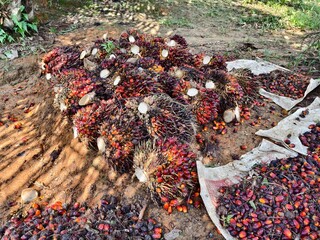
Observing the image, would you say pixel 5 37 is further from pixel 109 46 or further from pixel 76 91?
pixel 76 91

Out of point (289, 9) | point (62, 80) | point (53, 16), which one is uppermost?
point (62, 80)

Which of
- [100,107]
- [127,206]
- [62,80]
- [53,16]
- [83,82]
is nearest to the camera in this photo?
[127,206]

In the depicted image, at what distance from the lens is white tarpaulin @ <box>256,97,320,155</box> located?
3035mm

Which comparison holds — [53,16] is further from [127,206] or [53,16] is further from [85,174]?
[127,206]

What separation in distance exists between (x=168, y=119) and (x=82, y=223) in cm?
109

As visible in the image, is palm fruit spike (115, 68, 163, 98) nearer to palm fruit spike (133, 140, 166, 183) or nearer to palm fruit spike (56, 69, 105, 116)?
palm fruit spike (56, 69, 105, 116)

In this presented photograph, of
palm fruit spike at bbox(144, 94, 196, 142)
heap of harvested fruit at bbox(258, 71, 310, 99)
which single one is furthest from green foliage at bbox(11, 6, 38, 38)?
heap of harvested fruit at bbox(258, 71, 310, 99)

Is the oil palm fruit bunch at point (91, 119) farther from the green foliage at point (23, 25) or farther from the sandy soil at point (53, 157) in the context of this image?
the green foliage at point (23, 25)

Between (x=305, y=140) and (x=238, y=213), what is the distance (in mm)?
1170

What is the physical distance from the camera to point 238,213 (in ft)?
7.76

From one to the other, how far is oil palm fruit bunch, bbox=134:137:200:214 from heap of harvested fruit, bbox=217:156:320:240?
28cm

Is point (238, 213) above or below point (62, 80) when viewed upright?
below

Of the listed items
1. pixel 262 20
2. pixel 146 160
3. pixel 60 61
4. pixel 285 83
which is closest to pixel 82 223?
pixel 146 160

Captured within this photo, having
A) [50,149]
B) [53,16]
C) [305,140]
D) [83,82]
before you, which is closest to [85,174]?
[50,149]
